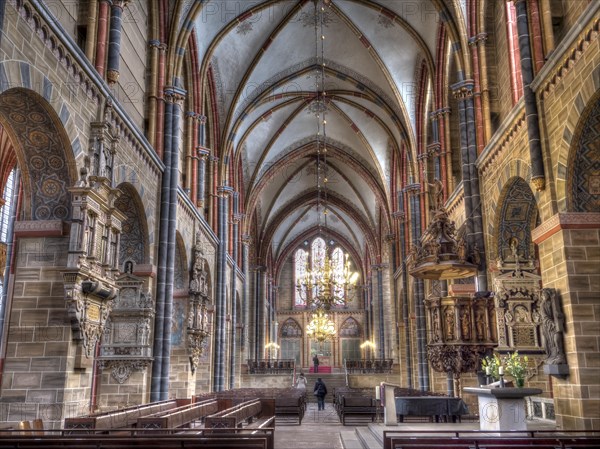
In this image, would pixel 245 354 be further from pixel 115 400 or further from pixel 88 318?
pixel 88 318

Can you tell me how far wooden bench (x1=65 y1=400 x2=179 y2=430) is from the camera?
8.98 m

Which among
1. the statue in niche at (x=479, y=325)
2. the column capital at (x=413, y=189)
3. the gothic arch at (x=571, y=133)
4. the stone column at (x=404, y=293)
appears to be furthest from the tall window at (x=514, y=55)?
the stone column at (x=404, y=293)

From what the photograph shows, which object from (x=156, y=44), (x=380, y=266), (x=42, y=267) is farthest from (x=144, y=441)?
(x=380, y=266)

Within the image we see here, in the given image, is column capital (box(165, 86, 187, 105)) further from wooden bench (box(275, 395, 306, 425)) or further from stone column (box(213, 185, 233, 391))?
stone column (box(213, 185, 233, 391))

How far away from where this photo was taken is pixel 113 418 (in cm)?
1011

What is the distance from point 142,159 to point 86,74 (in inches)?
147

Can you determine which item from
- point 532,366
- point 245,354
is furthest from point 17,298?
point 245,354

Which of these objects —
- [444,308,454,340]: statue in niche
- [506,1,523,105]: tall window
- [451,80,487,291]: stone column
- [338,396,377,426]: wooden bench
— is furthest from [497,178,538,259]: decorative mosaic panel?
[338,396,377,426]: wooden bench

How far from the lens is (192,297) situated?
19078 mm

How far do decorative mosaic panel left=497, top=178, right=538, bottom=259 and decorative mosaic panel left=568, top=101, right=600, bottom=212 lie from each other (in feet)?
12.7

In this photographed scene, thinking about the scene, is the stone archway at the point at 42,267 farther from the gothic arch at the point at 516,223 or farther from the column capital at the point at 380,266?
the column capital at the point at 380,266

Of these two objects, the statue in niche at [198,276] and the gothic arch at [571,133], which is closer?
the gothic arch at [571,133]

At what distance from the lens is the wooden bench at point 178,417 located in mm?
9609

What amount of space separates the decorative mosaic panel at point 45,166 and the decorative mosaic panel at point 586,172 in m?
8.84
